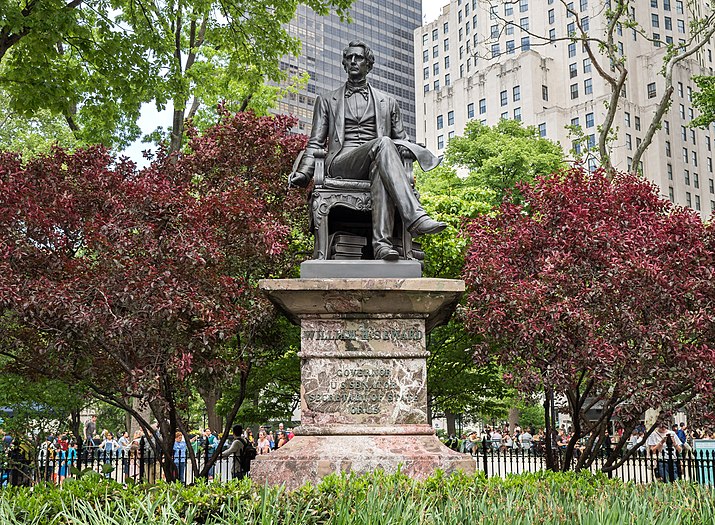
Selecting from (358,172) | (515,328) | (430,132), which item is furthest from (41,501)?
(430,132)

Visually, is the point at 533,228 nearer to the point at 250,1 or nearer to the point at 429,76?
the point at 250,1

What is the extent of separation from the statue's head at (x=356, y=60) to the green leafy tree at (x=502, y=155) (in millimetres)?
24250

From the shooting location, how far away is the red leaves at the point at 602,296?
904 centimetres

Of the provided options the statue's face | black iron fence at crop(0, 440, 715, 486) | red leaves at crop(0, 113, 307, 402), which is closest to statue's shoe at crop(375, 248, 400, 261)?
the statue's face

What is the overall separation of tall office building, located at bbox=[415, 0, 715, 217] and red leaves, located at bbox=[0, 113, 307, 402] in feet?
188

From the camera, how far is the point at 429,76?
Result: 8581cm

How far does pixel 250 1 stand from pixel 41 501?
11096mm

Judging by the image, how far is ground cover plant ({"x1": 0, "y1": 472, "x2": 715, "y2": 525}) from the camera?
3.32 meters

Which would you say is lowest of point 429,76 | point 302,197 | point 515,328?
point 515,328

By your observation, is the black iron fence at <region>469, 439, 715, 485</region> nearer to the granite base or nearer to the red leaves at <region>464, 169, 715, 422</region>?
the granite base

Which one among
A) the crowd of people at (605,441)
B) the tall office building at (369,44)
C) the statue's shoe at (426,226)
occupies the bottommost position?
the crowd of people at (605,441)

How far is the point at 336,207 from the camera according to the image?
25.1 feet

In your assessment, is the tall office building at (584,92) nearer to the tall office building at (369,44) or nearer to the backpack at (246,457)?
the tall office building at (369,44)

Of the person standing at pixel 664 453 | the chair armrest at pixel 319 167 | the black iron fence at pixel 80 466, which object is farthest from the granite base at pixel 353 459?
the person standing at pixel 664 453
